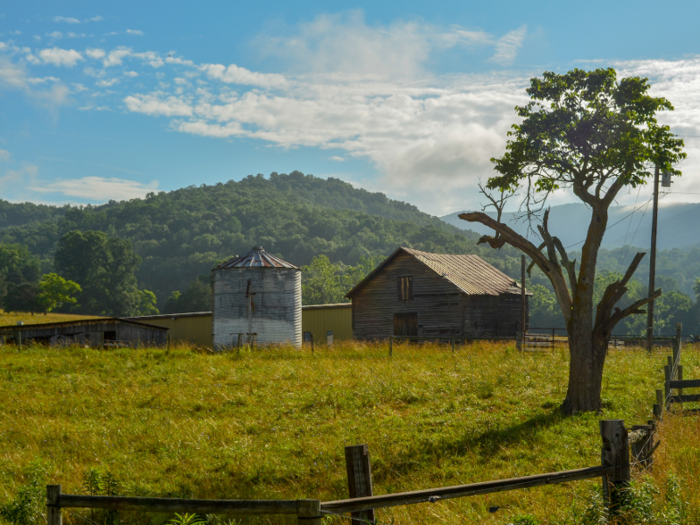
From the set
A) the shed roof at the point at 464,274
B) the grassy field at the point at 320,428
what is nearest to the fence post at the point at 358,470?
the grassy field at the point at 320,428

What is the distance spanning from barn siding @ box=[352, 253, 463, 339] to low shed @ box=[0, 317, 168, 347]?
14.5m

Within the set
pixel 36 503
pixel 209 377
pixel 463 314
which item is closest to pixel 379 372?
pixel 209 377

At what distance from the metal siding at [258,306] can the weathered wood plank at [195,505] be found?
2875 cm

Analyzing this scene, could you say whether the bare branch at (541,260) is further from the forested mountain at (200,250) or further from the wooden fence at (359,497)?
the forested mountain at (200,250)

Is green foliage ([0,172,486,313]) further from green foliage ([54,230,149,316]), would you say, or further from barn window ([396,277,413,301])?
barn window ([396,277,413,301])

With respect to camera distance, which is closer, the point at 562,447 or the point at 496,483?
the point at 496,483

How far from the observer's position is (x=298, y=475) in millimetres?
10266

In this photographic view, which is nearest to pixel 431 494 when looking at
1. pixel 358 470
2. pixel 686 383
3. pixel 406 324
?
pixel 358 470

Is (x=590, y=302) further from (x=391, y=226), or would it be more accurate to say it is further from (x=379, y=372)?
(x=391, y=226)

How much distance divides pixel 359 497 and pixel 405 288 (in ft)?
110

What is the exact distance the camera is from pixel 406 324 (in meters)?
38.5

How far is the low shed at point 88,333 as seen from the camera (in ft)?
99.3

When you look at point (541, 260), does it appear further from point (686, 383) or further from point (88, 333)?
point (88, 333)

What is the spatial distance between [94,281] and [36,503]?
87.6 metres
